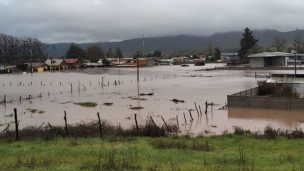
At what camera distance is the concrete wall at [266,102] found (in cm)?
2212

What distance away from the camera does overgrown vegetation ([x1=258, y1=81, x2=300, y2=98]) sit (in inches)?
1015

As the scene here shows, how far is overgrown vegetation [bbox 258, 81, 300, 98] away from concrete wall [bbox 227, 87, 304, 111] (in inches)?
135

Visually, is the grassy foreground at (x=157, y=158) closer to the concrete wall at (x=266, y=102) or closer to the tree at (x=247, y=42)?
the concrete wall at (x=266, y=102)

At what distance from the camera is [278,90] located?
2681 cm

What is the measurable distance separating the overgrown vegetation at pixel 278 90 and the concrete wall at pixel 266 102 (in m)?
3.44

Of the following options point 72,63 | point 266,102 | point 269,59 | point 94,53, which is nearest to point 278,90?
point 266,102

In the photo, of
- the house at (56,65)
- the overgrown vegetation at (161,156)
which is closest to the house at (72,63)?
the house at (56,65)

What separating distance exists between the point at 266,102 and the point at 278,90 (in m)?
4.56

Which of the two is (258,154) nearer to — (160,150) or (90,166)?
(160,150)

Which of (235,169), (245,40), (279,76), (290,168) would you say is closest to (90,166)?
(235,169)

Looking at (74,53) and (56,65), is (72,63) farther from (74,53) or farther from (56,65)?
(74,53)

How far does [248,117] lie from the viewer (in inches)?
848

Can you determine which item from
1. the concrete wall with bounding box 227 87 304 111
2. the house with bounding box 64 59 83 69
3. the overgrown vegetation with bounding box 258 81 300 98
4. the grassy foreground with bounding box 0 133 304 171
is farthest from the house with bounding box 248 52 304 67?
the grassy foreground with bounding box 0 133 304 171

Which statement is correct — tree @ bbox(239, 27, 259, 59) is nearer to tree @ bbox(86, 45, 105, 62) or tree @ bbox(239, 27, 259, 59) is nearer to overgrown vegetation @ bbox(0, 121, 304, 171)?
tree @ bbox(86, 45, 105, 62)
